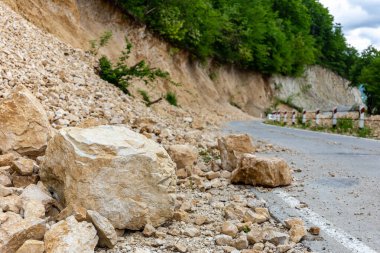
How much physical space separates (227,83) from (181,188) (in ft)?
107

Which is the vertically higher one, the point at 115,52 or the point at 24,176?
the point at 115,52

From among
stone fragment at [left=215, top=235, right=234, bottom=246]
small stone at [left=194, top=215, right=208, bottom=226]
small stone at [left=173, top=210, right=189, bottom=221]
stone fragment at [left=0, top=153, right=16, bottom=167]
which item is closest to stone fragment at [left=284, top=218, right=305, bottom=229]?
stone fragment at [left=215, top=235, right=234, bottom=246]

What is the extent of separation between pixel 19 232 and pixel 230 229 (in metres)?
1.53

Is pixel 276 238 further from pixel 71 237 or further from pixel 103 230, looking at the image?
pixel 71 237

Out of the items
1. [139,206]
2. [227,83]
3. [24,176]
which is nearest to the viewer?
[139,206]

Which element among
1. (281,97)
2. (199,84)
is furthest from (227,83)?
(281,97)

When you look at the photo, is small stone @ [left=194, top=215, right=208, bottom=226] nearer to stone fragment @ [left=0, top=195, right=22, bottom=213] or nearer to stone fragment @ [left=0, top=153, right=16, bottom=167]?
stone fragment @ [left=0, top=195, right=22, bottom=213]

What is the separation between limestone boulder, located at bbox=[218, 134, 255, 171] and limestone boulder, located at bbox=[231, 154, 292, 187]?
2.34ft

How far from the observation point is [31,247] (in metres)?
2.61

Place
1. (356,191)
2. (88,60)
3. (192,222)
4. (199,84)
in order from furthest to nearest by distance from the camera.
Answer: (199,84) < (88,60) < (356,191) < (192,222)

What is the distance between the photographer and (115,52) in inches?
697

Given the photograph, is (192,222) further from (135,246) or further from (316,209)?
(316,209)

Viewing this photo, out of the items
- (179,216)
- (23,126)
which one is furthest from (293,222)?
(23,126)

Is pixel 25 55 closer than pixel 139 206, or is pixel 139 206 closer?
pixel 139 206
